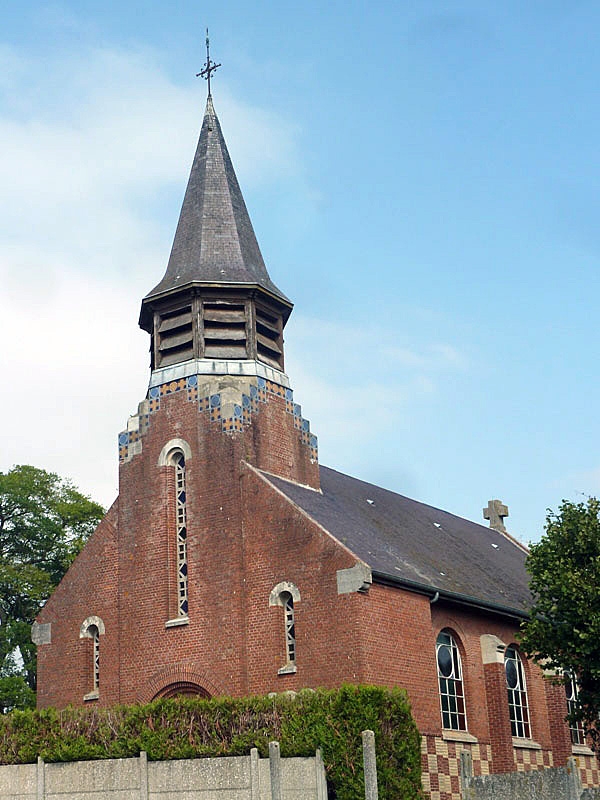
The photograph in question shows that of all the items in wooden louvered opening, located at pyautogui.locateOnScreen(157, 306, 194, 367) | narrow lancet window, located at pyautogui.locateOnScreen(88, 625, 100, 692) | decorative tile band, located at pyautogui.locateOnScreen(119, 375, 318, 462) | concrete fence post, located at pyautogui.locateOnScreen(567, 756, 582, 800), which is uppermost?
wooden louvered opening, located at pyautogui.locateOnScreen(157, 306, 194, 367)

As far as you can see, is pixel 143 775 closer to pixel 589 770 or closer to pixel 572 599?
pixel 572 599

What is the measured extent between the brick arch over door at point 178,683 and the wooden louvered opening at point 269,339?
848 cm

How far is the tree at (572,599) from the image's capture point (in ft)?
80.7

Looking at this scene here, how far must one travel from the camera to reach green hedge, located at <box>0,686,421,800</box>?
19.9m

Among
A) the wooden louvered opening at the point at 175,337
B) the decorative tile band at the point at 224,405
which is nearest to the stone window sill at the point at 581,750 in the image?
the decorative tile band at the point at 224,405

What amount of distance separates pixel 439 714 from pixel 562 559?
460cm

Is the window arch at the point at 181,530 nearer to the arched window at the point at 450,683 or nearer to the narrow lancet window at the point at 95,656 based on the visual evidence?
the narrow lancet window at the point at 95,656

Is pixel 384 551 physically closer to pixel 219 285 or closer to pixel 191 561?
pixel 191 561

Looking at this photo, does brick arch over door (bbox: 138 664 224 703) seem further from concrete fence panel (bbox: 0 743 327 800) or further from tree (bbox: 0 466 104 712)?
tree (bbox: 0 466 104 712)

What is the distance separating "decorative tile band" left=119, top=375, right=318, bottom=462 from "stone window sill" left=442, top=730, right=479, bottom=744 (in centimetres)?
795

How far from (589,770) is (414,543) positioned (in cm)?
887

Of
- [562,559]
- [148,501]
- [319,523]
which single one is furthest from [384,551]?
[148,501]

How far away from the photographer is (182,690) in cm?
2661

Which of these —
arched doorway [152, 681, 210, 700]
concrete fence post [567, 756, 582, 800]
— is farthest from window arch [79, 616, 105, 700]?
concrete fence post [567, 756, 582, 800]
